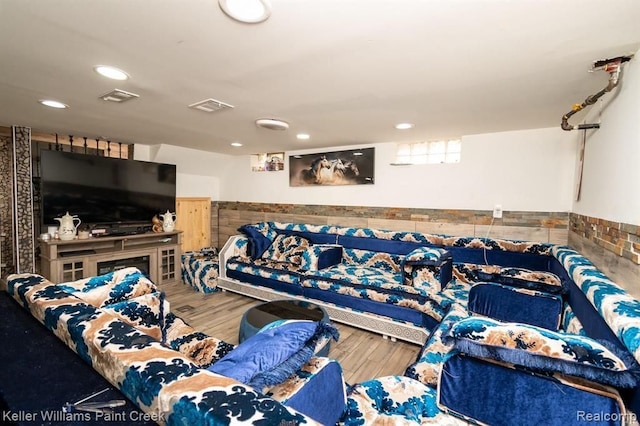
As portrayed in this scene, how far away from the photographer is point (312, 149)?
4.27 m

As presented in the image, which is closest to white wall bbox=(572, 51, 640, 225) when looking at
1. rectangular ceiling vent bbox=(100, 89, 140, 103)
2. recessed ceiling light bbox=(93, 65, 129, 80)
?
recessed ceiling light bbox=(93, 65, 129, 80)

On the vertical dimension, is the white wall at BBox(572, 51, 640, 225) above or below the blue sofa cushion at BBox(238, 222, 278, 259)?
above

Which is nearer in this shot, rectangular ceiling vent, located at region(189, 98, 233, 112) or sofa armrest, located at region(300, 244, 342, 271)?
rectangular ceiling vent, located at region(189, 98, 233, 112)

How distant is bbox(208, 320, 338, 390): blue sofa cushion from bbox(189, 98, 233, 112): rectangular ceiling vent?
6.05 ft

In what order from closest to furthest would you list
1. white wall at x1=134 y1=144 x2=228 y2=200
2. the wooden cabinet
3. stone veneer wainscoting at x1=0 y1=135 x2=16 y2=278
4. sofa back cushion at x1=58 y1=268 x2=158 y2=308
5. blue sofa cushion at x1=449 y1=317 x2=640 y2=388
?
blue sofa cushion at x1=449 y1=317 x2=640 y2=388 → sofa back cushion at x1=58 y1=268 x2=158 y2=308 → the wooden cabinet → stone veneer wainscoting at x1=0 y1=135 x2=16 y2=278 → white wall at x1=134 y1=144 x2=228 y2=200

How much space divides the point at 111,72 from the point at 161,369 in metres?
1.80

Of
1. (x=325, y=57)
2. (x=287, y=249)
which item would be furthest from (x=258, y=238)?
(x=325, y=57)

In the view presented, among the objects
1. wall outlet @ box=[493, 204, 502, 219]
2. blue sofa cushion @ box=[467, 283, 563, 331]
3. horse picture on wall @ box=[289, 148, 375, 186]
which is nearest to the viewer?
blue sofa cushion @ box=[467, 283, 563, 331]

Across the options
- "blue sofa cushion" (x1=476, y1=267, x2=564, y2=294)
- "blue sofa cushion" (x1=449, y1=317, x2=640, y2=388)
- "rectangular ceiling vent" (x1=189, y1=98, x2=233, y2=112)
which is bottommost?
"blue sofa cushion" (x1=476, y1=267, x2=564, y2=294)

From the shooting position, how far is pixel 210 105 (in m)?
2.30

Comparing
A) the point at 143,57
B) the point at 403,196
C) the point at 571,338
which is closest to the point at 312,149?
the point at 403,196

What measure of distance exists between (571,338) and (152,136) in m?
Result: 4.31

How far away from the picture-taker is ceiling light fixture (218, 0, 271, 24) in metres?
1.05

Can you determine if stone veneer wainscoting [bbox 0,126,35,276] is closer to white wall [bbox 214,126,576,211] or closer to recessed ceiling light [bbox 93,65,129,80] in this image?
recessed ceiling light [bbox 93,65,129,80]
